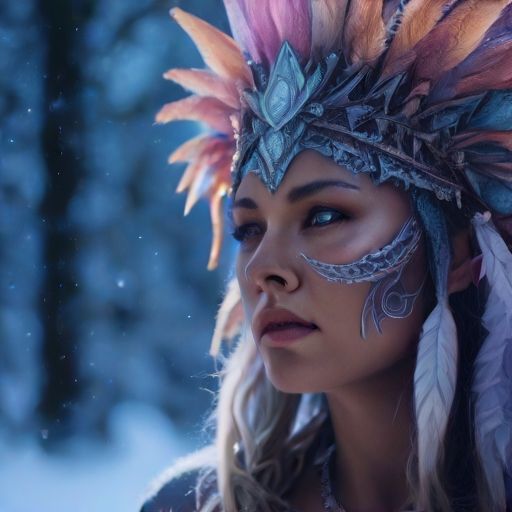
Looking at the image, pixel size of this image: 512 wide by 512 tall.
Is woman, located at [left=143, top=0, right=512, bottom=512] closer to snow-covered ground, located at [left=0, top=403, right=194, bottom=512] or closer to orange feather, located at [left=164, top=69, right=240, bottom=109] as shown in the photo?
orange feather, located at [left=164, top=69, right=240, bottom=109]

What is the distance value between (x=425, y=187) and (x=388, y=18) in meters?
0.33

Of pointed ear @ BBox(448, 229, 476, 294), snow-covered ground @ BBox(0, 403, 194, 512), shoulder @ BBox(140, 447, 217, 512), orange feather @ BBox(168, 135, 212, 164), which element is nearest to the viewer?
pointed ear @ BBox(448, 229, 476, 294)

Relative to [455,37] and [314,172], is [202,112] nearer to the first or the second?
[314,172]

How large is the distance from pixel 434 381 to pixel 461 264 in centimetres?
25

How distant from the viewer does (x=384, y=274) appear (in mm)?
1473

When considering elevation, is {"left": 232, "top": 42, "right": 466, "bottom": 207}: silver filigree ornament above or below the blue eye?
above

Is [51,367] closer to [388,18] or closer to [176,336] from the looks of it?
[176,336]

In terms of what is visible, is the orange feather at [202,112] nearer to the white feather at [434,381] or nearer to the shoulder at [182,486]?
the white feather at [434,381]

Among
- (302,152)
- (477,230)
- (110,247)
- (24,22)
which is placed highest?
(24,22)

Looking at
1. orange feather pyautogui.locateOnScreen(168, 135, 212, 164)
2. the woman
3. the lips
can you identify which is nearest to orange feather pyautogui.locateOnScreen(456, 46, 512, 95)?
the woman

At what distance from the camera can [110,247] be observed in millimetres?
2215

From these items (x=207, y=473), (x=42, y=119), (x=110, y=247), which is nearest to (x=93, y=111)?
(x=42, y=119)

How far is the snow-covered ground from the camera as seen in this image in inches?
80.8

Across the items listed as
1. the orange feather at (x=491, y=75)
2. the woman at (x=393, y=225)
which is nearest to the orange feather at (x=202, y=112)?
the woman at (x=393, y=225)
